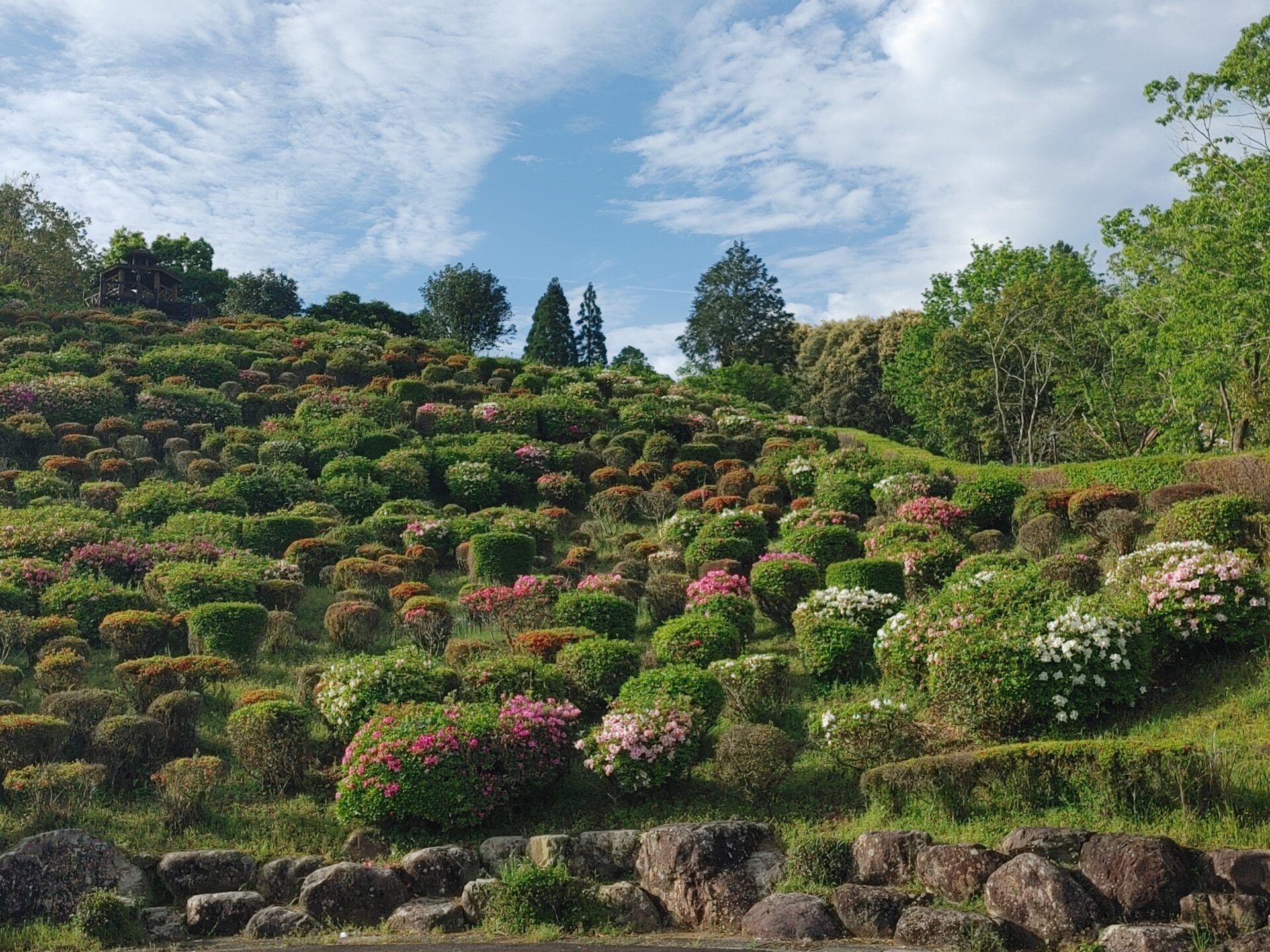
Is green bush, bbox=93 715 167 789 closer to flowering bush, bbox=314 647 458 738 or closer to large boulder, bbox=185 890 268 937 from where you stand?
flowering bush, bbox=314 647 458 738

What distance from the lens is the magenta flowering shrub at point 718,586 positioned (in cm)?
1595

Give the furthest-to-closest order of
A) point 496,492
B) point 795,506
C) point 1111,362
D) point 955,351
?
point 955,351 < point 1111,362 < point 496,492 < point 795,506

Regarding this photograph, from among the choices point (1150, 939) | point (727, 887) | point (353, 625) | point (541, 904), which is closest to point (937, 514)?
point (353, 625)

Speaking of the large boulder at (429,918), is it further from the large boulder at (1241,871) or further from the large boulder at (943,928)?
the large boulder at (1241,871)

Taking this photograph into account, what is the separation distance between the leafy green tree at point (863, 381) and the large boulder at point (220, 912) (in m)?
37.2

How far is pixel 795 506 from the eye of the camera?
70.3 feet

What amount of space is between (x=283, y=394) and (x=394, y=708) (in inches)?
832

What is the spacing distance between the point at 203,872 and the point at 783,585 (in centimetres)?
A: 830

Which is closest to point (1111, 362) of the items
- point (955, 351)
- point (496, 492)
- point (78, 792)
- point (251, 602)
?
point (955, 351)

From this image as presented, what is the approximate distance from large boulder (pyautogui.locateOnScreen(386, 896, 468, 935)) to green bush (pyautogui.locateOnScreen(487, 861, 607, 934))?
33 cm

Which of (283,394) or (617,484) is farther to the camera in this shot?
(283,394)

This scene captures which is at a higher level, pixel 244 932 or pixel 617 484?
pixel 617 484

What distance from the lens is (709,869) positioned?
31.2 feet

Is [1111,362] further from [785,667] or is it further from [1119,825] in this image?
[1119,825]
